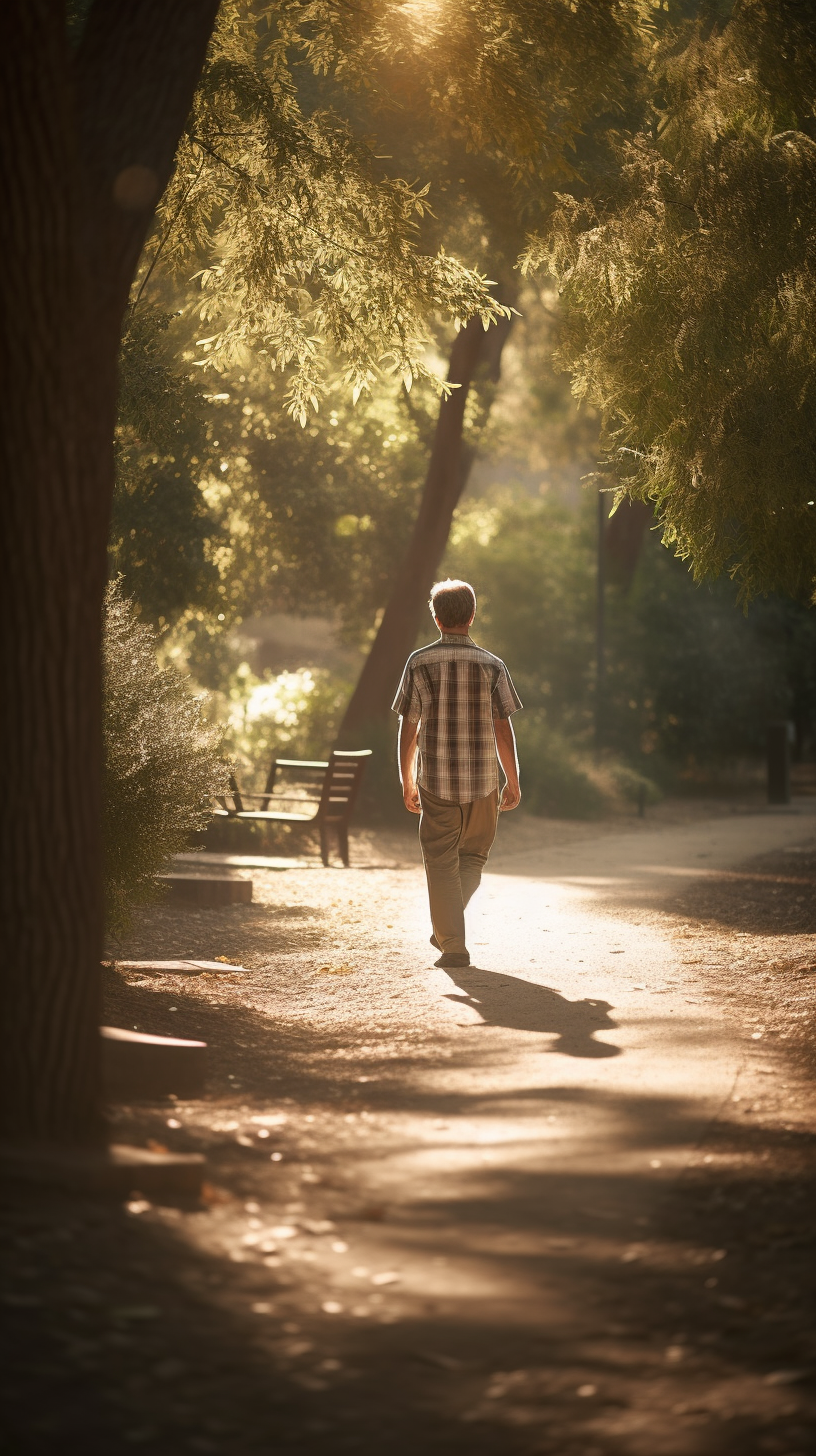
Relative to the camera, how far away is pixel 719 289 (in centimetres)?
980

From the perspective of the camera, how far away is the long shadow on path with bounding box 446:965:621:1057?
6.84m

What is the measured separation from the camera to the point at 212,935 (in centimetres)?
1080

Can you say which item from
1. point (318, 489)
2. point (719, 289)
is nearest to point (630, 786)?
point (318, 489)

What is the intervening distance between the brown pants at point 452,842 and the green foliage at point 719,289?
285 cm

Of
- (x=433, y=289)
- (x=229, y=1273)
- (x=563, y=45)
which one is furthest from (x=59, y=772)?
(x=563, y=45)

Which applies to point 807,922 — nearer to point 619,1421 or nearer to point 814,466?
point 814,466

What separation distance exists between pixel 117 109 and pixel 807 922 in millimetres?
8080

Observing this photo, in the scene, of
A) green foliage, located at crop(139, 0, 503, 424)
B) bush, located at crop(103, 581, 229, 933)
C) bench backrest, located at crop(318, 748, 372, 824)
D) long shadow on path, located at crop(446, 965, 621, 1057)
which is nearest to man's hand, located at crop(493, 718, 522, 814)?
long shadow on path, located at crop(446, 965, 621, 1057)

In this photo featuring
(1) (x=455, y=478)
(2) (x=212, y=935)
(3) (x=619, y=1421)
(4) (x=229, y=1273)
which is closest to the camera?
(3) (x=619, y=1421)

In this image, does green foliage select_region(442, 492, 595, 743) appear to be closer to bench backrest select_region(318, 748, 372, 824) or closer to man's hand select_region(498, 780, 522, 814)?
bench backrest select_region(318, 748, 372, 824)

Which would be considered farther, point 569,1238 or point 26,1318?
point 569,1238

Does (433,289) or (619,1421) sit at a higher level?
(433,289)

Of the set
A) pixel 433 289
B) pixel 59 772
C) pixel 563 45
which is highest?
pixel 563 45

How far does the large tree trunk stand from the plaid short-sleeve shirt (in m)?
3.55
